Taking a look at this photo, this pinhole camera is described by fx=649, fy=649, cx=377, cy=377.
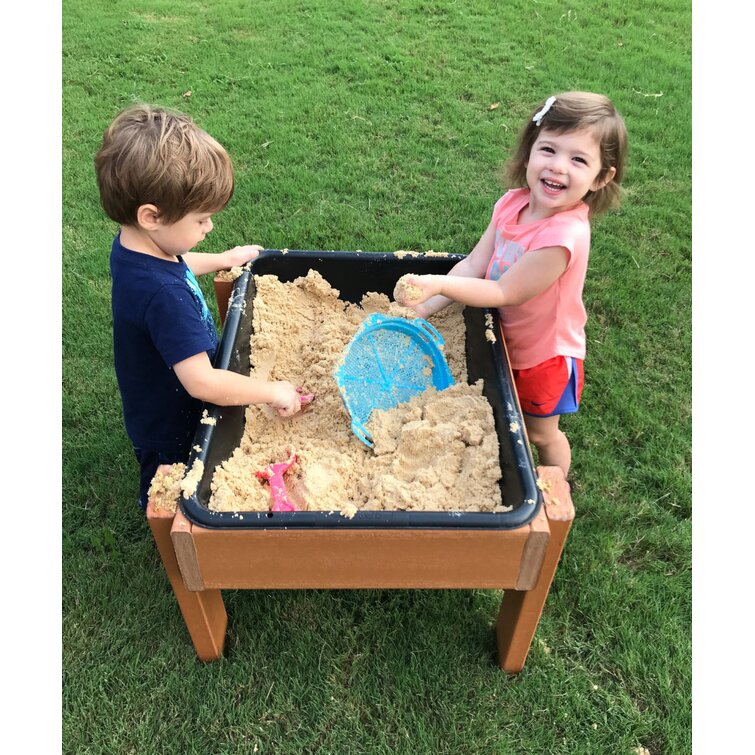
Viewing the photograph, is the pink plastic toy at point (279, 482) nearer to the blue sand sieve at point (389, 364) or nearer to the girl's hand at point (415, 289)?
the blue sand sieve at point (389, 364)

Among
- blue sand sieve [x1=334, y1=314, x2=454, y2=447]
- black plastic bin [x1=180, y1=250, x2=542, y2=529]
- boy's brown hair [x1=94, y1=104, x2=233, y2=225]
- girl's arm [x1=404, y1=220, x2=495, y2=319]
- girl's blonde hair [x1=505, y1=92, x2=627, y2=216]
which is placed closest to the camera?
black plastic bin [x1=180, y1=250, x2=542, y2=529]

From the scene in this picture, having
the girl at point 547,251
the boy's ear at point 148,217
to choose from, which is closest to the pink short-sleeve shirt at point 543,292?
the girl at point 547,251

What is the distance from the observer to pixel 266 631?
193cm

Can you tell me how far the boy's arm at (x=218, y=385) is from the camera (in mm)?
1594

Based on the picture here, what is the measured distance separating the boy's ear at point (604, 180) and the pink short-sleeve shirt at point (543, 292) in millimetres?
58

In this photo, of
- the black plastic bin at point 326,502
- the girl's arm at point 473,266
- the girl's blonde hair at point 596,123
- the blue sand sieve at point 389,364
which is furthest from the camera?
the girl's arm at point 473,266

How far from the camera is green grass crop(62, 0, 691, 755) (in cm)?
178

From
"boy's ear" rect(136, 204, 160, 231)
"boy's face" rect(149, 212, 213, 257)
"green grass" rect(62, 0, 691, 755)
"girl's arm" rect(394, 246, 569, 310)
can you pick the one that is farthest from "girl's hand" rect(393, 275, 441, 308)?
"green grass" rect(62, 0, 691, 755)

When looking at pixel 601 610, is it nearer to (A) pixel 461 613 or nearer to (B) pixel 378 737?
(A) pixel 461 613

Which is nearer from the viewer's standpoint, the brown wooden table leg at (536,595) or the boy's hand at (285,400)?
the brown wooden table leg at (536,595)

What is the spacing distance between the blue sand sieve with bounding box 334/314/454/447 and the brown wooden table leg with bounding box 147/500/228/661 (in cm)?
66

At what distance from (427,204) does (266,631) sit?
2619 mm

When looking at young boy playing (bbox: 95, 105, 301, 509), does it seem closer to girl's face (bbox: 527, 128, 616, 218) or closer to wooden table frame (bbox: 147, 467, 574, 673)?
wooden table frame (bbox: 147, 467, 574, 673)

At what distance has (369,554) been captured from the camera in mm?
1396
